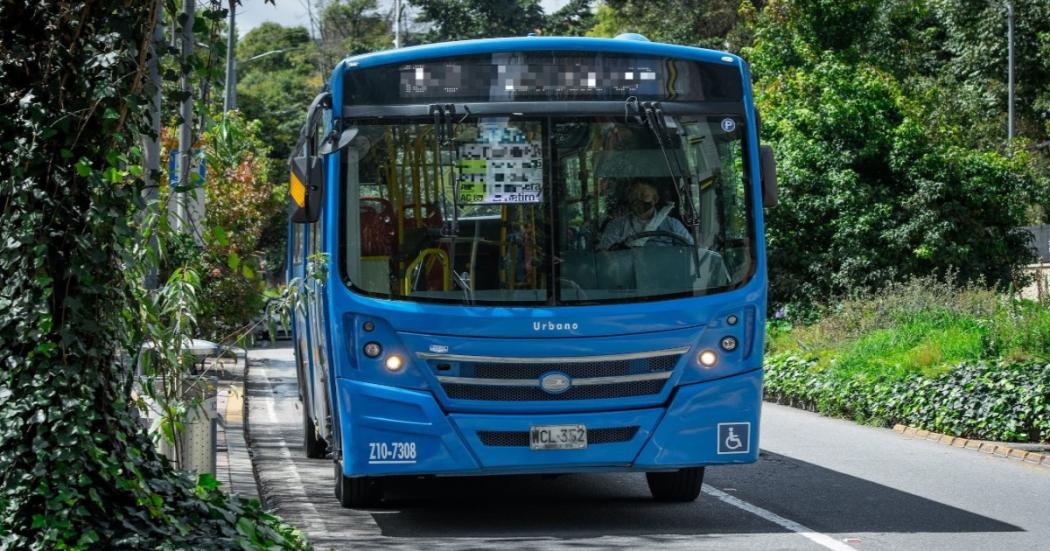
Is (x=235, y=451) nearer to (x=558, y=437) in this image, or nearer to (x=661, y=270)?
(x=558, y=437)

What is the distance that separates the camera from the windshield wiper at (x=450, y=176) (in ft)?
31.3

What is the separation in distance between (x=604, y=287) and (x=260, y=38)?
94.7 m

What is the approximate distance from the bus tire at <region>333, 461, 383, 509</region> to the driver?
244cm

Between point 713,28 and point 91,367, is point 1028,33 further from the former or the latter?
point 91,367

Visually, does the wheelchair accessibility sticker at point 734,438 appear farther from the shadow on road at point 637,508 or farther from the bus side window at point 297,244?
the bus side window at point 297,244

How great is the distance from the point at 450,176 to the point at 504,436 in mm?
1681

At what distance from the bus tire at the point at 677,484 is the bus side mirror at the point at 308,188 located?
3325 millimetres

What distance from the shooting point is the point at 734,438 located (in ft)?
32.1

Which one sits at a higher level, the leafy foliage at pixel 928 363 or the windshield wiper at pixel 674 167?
the windshield wiper at pixel 674 167

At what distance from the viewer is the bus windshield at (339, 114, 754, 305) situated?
9.58m

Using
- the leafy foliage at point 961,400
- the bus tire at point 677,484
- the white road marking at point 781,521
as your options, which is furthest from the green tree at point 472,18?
the bus tire at point 677,484

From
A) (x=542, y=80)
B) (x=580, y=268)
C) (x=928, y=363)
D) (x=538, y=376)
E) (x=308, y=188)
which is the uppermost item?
(x=542, y=80)

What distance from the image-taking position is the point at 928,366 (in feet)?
59.0

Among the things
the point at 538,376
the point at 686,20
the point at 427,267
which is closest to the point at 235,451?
the point at 427,267
